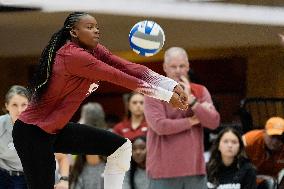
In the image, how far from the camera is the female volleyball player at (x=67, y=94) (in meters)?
3.80

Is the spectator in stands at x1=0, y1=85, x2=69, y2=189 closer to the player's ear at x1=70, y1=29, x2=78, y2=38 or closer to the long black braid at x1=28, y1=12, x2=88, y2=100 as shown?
the long black braid at x1=28, y1=12, x2=88, y2=100

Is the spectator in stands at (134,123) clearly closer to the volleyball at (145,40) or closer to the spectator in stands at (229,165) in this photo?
the spectator in stands at (229,165)

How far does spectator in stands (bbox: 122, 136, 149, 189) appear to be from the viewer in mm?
6090

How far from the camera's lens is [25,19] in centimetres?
800

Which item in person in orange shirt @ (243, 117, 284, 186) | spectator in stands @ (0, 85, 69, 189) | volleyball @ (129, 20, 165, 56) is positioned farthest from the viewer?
person in orange shirt @ (243, 117, 284, 186)

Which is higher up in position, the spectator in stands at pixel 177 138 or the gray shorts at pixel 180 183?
the spectator in stands at pixel 177 138

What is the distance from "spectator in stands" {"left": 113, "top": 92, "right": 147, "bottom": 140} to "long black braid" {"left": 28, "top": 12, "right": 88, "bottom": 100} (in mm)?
2508

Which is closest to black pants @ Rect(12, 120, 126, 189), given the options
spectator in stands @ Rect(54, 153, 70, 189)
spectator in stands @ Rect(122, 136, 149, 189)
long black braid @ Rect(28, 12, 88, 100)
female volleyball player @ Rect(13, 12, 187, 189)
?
female volleyball player @ Rect(13, 12, 187, 189)

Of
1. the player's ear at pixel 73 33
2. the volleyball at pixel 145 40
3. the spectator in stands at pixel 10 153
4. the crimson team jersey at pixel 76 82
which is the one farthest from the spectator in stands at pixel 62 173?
the player's ear at pixel 73 33

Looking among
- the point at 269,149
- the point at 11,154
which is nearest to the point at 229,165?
the point at 269,149

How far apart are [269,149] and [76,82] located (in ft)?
8.69

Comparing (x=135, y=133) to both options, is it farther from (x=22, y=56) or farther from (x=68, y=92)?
(x=22, y=56)

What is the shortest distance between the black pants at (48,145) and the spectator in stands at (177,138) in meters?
1.07

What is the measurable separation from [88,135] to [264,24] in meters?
3.67
